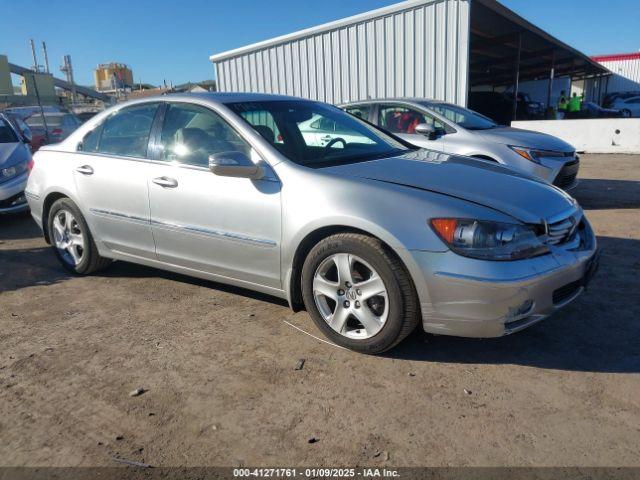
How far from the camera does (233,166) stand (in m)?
3.21

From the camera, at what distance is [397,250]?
9.14ft

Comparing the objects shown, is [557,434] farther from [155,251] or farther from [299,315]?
[155,251]

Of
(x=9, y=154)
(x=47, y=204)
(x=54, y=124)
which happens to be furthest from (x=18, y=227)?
(x=54, y=124)

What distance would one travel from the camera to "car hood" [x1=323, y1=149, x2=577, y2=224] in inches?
115

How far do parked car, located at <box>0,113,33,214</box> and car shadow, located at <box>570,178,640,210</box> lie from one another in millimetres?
7842

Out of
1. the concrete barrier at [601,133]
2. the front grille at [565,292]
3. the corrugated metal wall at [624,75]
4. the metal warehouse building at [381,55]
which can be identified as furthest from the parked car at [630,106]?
the front grille at [565,292]

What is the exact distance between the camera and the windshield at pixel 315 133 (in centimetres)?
355

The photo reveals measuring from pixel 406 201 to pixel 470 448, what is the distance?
1284 millimetres

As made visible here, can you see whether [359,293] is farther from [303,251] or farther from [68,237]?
[68,237]

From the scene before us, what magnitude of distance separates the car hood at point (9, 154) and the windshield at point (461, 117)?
19.7 feet

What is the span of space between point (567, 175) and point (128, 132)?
Result: 5360 millimetres

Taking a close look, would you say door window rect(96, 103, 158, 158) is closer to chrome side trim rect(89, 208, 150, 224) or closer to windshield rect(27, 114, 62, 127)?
chrome side trim rect(89, 208, 150, 224)

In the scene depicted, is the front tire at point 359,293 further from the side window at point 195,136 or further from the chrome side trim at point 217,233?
the side window at point 195,136

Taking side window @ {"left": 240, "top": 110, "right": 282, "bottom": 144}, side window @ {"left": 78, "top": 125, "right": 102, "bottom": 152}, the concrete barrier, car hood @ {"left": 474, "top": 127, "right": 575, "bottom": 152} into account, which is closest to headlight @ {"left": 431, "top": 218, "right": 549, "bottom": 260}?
side window @ {"left": 240, "top": 110, "right": 282, "bottom": 144}
